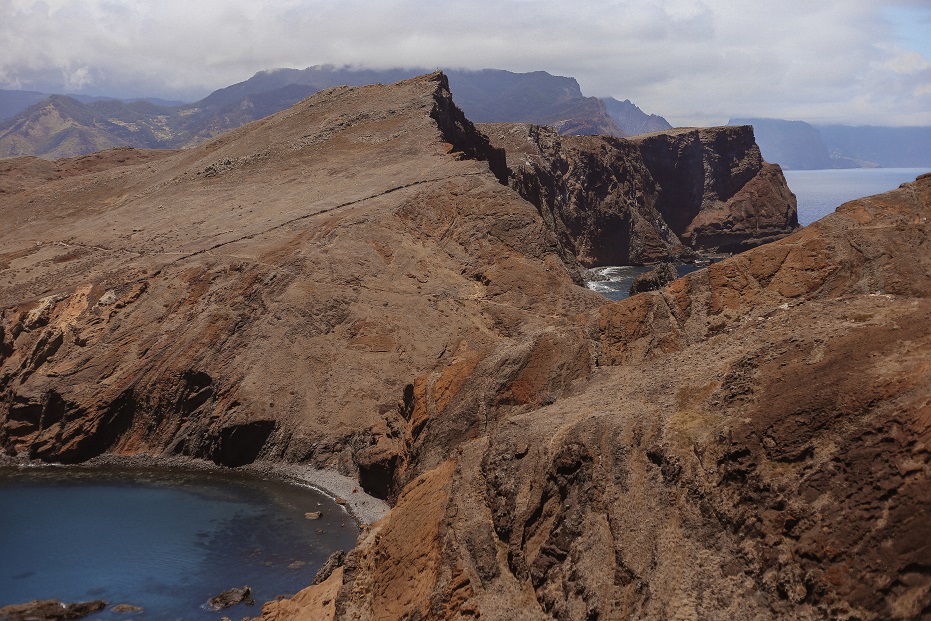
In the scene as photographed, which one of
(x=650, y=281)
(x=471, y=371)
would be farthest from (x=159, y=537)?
(x=650, y=281)

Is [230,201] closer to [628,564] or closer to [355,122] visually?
[355,122]

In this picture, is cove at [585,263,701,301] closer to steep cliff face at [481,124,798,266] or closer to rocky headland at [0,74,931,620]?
steep cliff face at [481,124,798,266]

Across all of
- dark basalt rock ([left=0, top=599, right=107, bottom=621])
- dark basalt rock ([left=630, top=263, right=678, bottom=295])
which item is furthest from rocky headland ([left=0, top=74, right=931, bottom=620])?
dark basalt rock ([left=0, top=599, right=107, bottom=621])

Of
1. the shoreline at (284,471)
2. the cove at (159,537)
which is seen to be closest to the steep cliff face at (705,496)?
the cove at (159,537)

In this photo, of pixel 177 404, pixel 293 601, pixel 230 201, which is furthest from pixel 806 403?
pixel 230 201

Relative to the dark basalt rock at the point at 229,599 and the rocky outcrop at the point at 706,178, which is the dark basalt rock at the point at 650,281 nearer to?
the dark basalt rock at the point at 229,599

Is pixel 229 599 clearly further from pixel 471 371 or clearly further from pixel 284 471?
pixel 284 471
